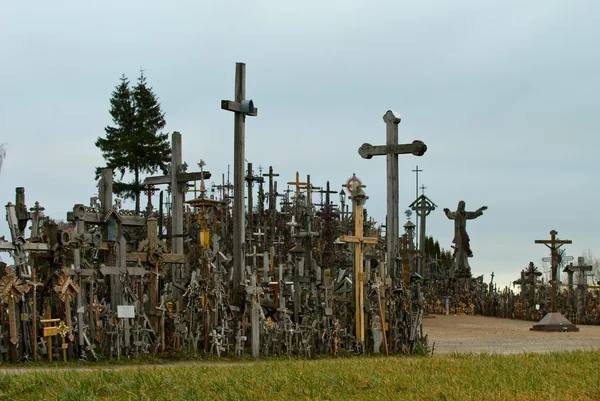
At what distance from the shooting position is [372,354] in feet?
66.0

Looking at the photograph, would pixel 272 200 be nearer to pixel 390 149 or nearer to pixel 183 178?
pixel 183 178

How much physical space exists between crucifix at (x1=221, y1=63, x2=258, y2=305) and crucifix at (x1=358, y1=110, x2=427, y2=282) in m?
3.20

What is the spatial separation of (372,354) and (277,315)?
2.16 metres

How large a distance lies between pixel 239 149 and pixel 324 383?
31.3 ft

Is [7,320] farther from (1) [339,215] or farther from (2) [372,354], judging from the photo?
(1) [339,215]

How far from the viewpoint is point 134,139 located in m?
45.0

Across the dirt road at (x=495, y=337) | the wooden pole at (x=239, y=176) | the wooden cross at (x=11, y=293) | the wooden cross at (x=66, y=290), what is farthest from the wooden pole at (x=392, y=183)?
the wooden cross at (x=11, y=293)

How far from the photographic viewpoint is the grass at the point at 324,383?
11.0 meters

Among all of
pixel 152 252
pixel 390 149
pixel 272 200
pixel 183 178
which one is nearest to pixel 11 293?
pixel 152 252

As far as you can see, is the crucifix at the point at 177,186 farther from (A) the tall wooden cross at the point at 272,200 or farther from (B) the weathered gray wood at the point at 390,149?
(A) the tall wooden cross at the point at 272,200

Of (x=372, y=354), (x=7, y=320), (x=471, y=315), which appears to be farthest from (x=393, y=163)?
(x=471, y=315)

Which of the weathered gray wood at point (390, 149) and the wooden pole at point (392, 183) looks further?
the wooden pole at point (392, 183)

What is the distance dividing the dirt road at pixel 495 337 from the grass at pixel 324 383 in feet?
24.2

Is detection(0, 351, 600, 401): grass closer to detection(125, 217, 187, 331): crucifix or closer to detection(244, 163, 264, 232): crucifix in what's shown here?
detection(125, 217, 187, 331): crucifix
